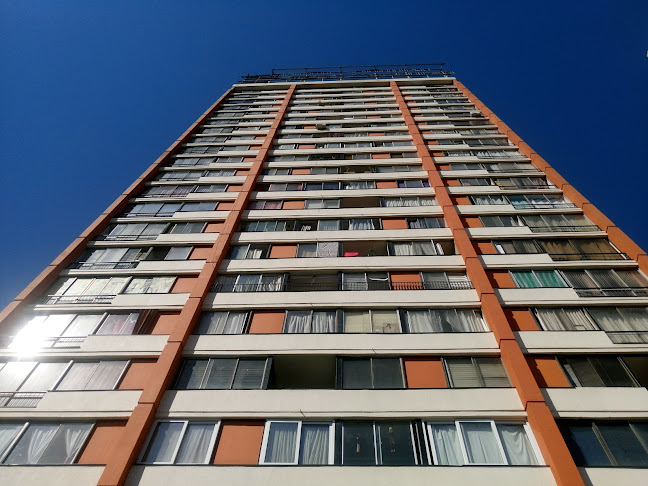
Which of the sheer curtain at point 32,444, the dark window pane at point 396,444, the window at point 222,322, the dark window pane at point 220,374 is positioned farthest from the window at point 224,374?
the dark window pane at point 396,444

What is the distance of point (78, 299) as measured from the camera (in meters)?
18.5

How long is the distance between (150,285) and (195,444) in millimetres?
9579

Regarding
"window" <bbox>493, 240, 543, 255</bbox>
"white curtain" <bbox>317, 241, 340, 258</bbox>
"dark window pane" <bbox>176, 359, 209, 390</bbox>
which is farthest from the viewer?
"white curtain" <bbox>317, 241, 340, 258</bbox>

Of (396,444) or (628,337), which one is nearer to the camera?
(396,444)

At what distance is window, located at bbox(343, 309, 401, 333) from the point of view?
16344 millimetres

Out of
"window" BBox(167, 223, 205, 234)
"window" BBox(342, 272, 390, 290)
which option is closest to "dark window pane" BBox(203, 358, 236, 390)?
"window" BBox(342, 272, 390, 290)

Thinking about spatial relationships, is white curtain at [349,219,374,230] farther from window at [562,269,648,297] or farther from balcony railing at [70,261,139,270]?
balcony railing at [70,261,139,270]

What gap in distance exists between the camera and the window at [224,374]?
14250 mm

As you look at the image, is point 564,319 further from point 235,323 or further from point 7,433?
point 7,433

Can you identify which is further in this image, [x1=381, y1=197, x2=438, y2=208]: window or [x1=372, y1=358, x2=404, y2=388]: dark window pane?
[x1=381, y1=197, x2=438, y2=208]: window

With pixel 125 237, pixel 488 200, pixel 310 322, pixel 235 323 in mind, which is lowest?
pixel 235 323

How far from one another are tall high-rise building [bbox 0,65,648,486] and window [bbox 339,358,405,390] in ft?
0.20

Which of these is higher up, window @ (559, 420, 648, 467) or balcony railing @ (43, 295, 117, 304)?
balcony railing @ (43, 295, 117, 304)

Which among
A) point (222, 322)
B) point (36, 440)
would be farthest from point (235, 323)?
point (36, 440)
